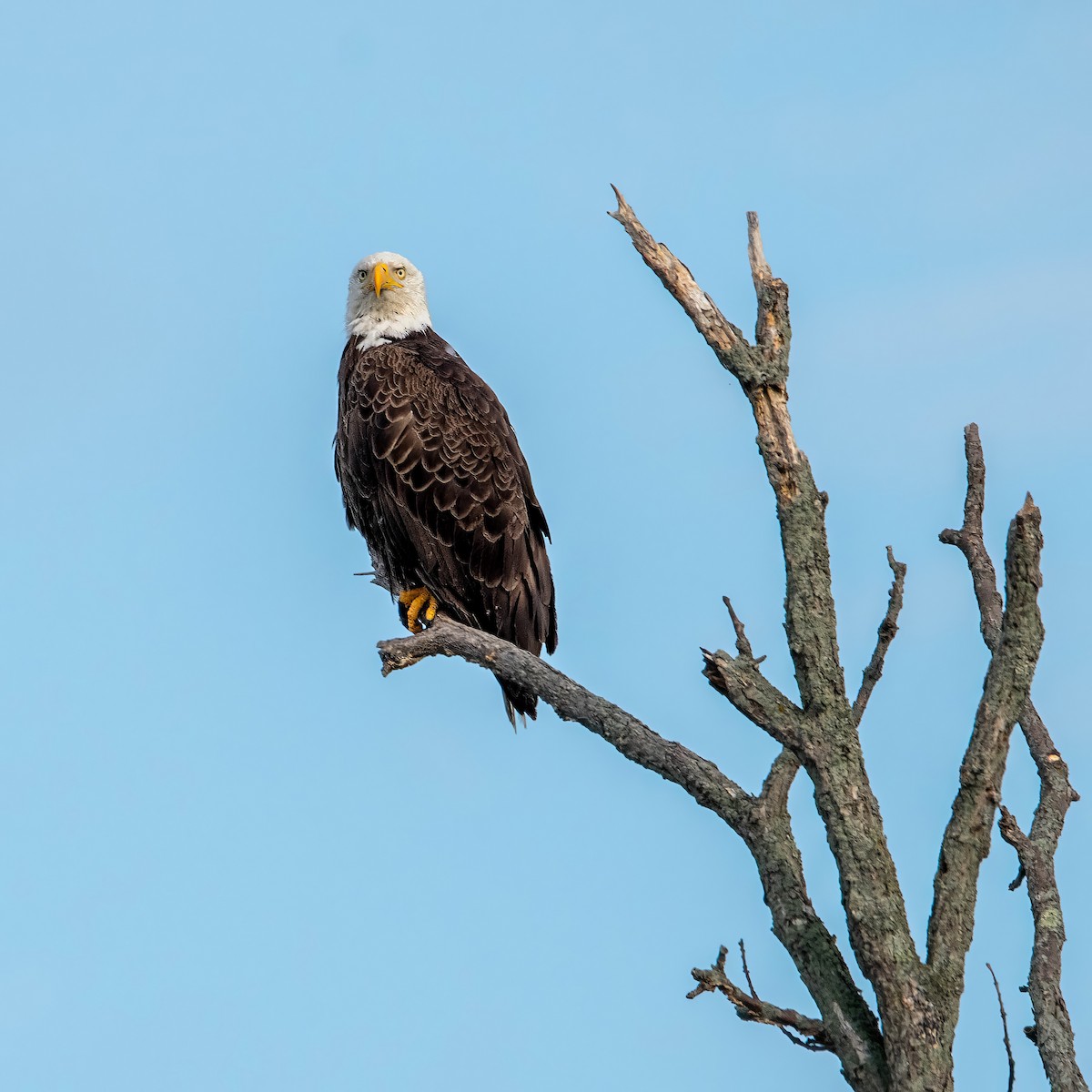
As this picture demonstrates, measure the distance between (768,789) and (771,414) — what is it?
1321 mm

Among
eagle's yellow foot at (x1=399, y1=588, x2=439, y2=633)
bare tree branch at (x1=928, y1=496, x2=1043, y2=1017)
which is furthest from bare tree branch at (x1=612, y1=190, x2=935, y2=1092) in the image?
eagle's yellow foot at (x1=399, y1=588, x2=439, y2=633)

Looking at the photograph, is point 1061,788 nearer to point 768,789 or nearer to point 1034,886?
point 1034,886

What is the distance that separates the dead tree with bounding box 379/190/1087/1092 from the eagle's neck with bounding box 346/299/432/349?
375 centimetres

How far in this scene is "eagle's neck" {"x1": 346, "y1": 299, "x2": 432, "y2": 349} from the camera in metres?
8.92

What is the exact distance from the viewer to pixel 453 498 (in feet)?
27.0

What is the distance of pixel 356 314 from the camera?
361 inches

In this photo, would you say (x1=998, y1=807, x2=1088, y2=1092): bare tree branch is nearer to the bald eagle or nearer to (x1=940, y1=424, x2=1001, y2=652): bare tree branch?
(x1=940, y1=424, x2=1001, y2=652): bare tree branch

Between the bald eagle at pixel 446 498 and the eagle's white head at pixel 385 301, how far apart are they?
1.12ft

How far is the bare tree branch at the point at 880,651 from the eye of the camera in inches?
196

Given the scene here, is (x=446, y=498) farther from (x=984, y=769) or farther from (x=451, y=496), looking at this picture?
(x=984, y=769)

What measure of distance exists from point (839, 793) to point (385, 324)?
201 inches

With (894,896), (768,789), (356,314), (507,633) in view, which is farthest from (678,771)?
(356,314)

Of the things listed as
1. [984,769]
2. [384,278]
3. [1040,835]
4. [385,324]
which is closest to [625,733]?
[984,769]

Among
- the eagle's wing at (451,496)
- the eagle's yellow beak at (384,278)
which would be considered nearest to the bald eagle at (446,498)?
the eagle's wing at (451,496)
